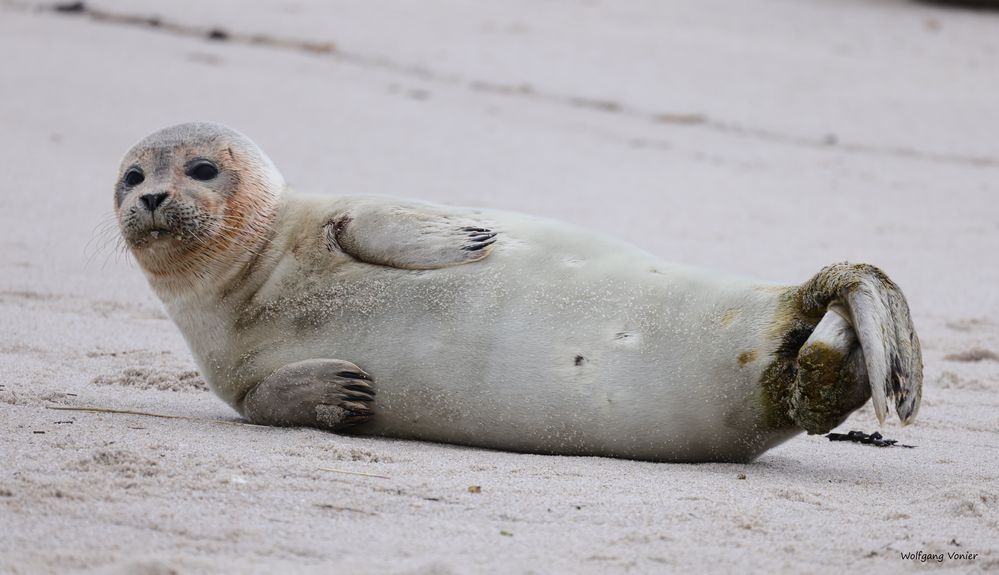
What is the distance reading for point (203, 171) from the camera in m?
3.91

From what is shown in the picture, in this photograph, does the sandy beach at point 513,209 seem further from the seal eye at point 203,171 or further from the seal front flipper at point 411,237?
the seal eye at point 203,171

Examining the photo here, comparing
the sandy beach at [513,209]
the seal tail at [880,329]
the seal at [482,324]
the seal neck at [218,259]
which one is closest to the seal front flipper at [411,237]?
the seal at [482,324]

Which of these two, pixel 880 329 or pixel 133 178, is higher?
pixel 133 178

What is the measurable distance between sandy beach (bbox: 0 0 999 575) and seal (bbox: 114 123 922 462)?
0.37 ft

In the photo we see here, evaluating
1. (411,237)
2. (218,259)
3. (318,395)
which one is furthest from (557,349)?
(218,259)

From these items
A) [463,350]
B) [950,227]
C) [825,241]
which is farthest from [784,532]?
[950,227]

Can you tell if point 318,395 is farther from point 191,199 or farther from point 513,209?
point 513,209

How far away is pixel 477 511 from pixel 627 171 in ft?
16.7

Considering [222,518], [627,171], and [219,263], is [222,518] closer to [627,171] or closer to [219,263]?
[219,263]

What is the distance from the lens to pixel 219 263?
12.7ft

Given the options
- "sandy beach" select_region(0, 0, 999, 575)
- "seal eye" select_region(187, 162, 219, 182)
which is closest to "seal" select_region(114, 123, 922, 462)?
"seal eye" select_region(187, 162, 219, 182)

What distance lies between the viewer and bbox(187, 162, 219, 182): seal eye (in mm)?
3898

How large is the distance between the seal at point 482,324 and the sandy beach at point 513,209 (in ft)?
0.37

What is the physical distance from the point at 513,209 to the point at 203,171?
3120 millimetres
